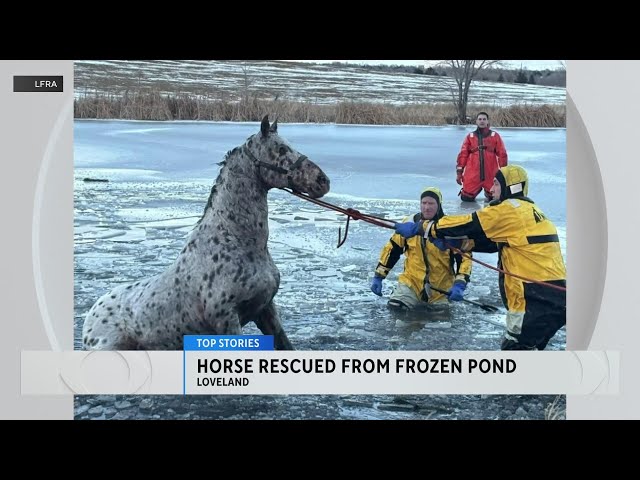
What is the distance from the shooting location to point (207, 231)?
20.1 ft

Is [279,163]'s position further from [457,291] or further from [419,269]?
[457,291]

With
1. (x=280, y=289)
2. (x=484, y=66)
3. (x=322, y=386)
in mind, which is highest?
(x=484, y=66)

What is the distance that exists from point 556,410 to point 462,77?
1614 millimetres

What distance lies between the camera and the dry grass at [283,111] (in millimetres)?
6184

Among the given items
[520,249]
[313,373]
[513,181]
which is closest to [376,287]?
[313,373]

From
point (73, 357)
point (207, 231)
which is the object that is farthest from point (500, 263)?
point (73, 357)

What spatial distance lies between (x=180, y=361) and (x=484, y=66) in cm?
198

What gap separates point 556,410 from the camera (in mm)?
6105

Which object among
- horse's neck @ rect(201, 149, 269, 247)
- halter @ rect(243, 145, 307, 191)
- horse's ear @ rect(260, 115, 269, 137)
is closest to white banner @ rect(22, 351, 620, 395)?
horse's neck @ rect(201, 149, 269, 247)

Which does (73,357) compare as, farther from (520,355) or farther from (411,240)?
(520,355)

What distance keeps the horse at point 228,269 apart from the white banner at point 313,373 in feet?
0.30

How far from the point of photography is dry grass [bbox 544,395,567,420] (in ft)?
20.0

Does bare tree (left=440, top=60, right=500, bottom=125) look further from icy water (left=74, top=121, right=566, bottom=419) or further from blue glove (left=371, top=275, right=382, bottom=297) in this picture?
blue glove (left=371, top=275, right=382, bottom=297)

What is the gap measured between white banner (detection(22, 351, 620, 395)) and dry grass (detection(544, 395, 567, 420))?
0.15 ft
